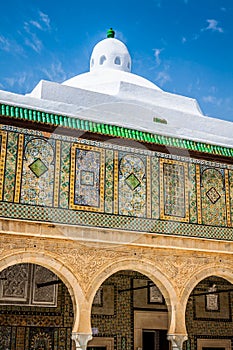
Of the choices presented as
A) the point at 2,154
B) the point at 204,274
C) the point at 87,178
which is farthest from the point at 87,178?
the point at 204,274

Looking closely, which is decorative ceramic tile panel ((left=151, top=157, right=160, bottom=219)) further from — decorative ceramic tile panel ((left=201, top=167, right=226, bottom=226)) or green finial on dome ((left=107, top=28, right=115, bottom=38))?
green finial on dome ((left=107, top=28, right=115, bottom=38))

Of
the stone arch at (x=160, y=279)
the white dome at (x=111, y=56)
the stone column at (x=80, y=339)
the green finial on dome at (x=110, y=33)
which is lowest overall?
the stone column at (x=80, y=339)

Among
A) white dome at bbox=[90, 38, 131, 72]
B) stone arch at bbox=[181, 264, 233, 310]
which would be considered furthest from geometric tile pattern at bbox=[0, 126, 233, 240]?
white dome at bbox=[90, 38, 131, 72]

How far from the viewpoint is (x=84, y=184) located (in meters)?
7.70

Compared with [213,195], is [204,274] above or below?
below

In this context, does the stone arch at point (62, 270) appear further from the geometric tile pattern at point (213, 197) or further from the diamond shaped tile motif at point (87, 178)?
the geometric tile pattern at point (213, 197)

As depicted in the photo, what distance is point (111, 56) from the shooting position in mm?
12625

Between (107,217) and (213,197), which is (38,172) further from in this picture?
(213,197)

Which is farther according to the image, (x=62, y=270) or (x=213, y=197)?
(x=213, y=197)

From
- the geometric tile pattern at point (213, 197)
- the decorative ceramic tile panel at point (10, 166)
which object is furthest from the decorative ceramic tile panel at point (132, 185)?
the decorative ceramic tile panel at point (10, 166)

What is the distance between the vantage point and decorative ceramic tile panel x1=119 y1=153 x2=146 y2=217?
7.88 m

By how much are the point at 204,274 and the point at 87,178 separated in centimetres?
238

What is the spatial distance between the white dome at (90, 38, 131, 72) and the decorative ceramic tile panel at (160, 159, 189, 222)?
4.77 meters

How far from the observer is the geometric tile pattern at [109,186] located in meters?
7.30
